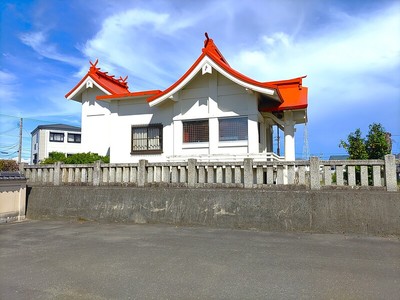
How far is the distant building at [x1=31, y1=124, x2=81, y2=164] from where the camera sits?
42.8 m

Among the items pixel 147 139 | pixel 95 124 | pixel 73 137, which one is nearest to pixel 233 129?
pixel 147 139

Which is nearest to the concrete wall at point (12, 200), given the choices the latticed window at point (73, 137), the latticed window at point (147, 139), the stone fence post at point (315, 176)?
the latticed window at point (147, 139)

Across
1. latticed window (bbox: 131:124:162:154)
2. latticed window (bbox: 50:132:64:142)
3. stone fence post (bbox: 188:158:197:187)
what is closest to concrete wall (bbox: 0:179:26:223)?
latticed window (bbox: 131:124:162:154)

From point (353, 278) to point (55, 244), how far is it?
5.91 metres

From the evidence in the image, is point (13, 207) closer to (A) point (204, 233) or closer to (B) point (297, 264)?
(A) point (204, 233)

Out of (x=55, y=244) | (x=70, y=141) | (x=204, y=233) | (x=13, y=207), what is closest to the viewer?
(x=55, y=244)

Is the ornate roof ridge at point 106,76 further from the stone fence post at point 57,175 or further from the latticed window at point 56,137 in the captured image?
the latticed window at point 56,137

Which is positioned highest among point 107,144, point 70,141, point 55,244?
point 70,141

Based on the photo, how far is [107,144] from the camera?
16359 millimetres

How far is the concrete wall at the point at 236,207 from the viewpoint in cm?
697

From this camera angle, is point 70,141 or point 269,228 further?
point 70,141

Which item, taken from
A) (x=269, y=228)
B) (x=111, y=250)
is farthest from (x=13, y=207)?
(x=269, y=228)

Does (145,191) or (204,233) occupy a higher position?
(145,191)

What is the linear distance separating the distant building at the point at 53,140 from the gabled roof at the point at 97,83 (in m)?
26.7
